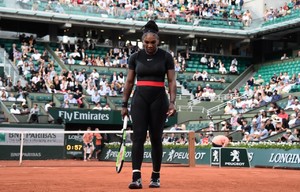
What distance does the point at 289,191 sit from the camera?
26.5 ft

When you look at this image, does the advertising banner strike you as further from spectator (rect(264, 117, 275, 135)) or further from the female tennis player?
the female tennis player

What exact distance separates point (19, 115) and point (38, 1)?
29.7 ft

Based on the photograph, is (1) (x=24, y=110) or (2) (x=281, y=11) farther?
(2) (x=281, y=11)

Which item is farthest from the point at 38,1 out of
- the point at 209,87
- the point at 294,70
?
the point at 294,70

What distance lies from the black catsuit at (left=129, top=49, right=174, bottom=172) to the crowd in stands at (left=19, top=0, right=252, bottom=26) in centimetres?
2758

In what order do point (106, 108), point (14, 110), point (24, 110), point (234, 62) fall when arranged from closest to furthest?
point (14, 110), point (24, 110), point (106, 108), point (234, 62)

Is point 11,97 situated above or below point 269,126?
above

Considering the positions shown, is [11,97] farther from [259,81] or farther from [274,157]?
[259,81]

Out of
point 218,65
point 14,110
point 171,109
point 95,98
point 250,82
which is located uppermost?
point 218,65

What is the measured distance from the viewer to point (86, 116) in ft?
102

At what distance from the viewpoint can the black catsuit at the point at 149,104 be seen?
8531 millimetres

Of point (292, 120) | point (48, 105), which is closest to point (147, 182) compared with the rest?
point (292, 120)

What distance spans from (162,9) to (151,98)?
103 ft

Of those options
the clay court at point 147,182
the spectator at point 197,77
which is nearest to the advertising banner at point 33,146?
the clay court at point 147,182
